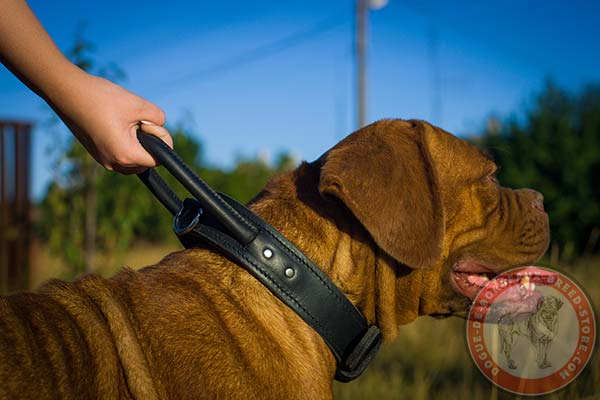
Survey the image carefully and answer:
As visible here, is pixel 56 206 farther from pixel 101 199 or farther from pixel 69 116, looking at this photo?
pixel 69 116

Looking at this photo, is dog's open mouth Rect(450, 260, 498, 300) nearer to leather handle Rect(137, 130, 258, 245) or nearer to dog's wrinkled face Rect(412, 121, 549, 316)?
dog's wrinkled face Rect(412, 121, 549, 316)

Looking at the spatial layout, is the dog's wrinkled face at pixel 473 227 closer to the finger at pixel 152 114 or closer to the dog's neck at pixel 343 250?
the dog's neck at pixel 343 250

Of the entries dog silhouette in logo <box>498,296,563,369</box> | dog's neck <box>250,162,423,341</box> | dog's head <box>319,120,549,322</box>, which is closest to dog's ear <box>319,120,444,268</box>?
dog's head <box>319,120,549,322</box>

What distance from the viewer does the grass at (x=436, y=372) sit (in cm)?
366

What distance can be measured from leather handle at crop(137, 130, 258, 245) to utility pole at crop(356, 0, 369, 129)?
47.7ft

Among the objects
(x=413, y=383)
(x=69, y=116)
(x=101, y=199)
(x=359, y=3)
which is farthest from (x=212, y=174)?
(x=69, y=116)

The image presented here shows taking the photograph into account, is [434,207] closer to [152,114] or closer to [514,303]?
[514,303]

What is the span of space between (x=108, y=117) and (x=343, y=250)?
1.15 m

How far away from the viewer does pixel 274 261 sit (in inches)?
88.4

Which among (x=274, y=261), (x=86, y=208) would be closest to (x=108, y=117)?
(x=274, y=261)

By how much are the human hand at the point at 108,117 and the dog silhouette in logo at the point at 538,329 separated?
7.33 ft

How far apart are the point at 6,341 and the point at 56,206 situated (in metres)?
6.43

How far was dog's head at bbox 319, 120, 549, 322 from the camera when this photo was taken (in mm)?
2355

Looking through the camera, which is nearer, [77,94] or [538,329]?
[77,94]
